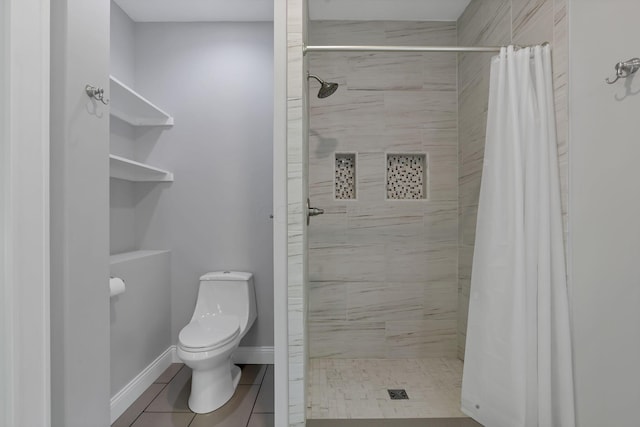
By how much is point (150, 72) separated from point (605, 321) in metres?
3.11

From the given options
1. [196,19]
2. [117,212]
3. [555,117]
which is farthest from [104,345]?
[196,19]

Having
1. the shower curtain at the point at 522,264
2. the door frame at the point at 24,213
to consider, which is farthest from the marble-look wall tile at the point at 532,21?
the door frame at the point at 24,213

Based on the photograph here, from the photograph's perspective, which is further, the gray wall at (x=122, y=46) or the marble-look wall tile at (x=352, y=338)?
the marble-look wall tile at (x=352, y=338)

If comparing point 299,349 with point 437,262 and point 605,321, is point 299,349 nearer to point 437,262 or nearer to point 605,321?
point 605,321

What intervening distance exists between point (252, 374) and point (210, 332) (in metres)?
0.60

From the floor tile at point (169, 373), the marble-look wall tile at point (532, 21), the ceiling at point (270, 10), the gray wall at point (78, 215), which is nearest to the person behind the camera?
the gray wall at point (78, 215)

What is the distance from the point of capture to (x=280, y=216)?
1.49 meters

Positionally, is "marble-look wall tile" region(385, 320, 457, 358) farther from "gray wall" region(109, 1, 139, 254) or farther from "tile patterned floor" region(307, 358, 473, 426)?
"gray wall" region(109, 1, 139, 254)

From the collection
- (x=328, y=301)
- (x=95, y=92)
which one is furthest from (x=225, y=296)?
(x=95, y=92)

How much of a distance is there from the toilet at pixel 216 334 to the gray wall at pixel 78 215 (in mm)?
530

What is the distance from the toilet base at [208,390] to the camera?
6.33 ft

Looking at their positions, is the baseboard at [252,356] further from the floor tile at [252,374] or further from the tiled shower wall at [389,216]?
the tiled shower wall at [389,216]

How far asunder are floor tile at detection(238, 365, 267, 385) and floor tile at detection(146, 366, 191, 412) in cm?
36

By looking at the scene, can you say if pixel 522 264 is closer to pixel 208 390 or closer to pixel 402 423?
pixel 402 423
